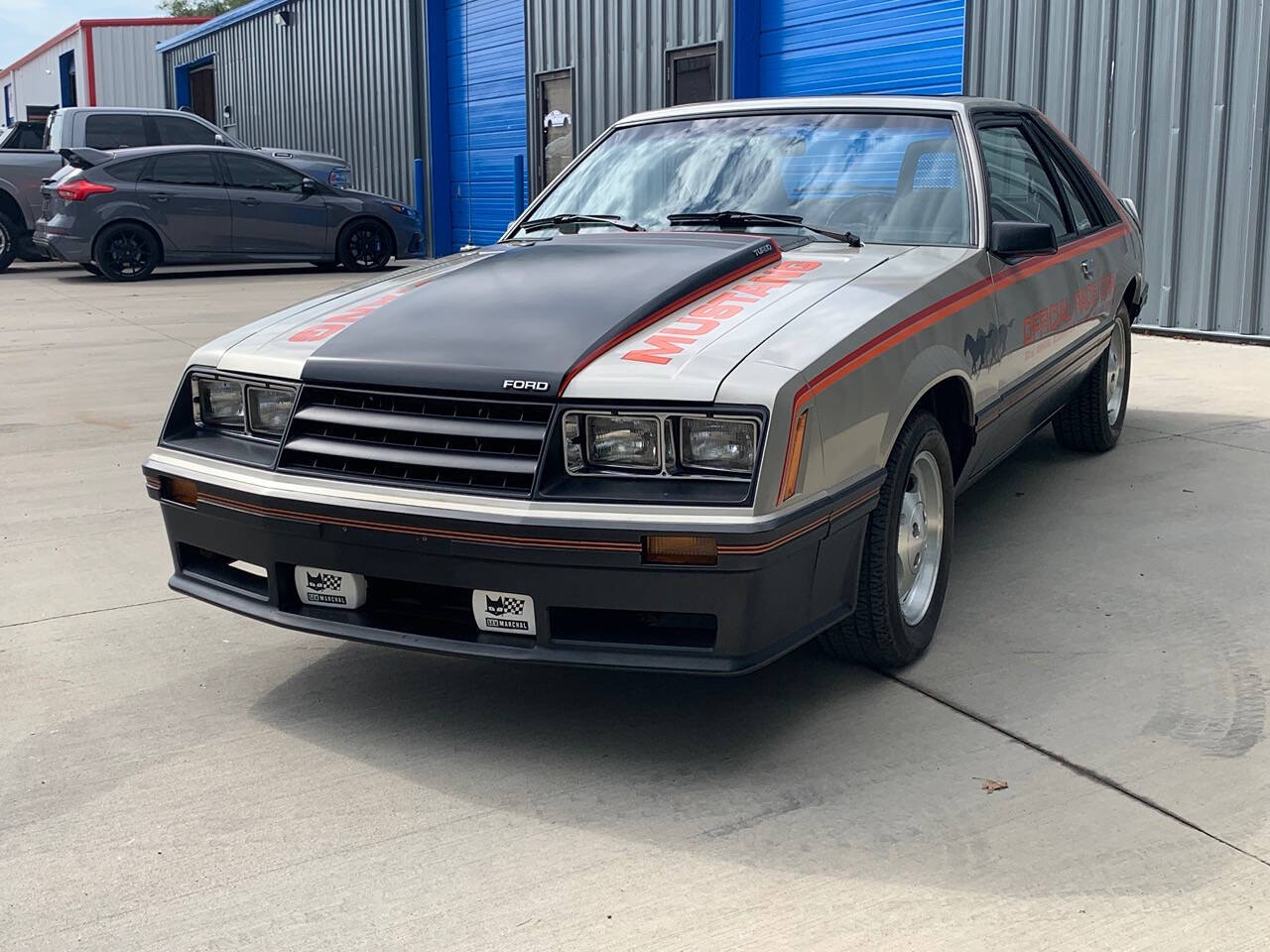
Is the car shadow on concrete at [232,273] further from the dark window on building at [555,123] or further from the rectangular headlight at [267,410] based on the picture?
the rectangular headlight at [267,410]

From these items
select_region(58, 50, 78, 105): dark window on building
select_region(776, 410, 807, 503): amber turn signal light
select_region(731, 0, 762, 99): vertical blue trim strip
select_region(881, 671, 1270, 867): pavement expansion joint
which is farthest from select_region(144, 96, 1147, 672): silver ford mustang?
select_region(58, 50, 78, 105): dark window on building

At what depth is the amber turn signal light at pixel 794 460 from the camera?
293 centimetres

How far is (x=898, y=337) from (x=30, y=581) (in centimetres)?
298

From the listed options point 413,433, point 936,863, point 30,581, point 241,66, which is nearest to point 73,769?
point 413,433

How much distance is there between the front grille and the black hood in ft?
0.17

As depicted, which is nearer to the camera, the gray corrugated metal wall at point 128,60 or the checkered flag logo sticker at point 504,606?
the checkered flag logo sticker at point 504,606

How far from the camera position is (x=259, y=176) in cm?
1616

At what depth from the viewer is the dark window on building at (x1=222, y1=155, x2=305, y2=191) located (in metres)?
15.9

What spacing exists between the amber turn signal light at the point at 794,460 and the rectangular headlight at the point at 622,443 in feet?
0.89

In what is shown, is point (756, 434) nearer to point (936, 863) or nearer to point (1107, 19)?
point (936, 863)

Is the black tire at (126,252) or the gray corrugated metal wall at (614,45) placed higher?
the gray corrugated metal wall at (614,45)

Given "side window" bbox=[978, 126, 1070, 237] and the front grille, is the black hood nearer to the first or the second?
the front grille

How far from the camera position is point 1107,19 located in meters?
10.1

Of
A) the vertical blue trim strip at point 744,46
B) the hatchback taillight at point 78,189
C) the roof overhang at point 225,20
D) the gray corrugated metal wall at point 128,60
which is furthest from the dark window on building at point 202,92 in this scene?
the vertical blue trim strip at point 744,46
